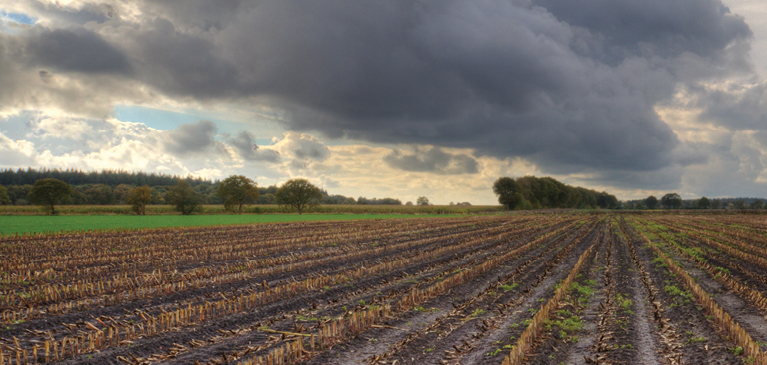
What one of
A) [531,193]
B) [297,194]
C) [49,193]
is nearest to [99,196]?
[49,193]

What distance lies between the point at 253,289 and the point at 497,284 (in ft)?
30.3

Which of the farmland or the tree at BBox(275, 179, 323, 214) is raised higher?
the tree at BBox(275, 179, 323, 214)

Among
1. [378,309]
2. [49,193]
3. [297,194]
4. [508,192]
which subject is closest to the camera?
[378,309]

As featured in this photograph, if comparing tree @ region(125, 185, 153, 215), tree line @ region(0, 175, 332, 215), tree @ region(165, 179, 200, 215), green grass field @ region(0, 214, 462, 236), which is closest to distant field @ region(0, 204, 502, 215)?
tree line @ region(0, 175, 332, 215)

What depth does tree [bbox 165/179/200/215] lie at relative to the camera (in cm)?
8975

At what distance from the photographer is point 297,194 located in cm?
10931

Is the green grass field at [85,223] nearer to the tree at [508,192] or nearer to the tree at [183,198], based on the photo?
the tree at [183,198]

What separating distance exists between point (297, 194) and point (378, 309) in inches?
3977

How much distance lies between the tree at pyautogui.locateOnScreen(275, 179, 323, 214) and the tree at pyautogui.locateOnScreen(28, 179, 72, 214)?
46.2 m

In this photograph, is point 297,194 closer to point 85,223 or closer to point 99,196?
point 85,223

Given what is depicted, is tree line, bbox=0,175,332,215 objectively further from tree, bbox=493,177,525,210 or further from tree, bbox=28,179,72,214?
tree, bbox=493,177,525,210

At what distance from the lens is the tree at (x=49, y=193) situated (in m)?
80.6

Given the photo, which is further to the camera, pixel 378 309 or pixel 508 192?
pixel 508 192

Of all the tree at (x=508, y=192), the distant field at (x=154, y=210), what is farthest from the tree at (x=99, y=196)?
the tree at (x=508, y=192)
